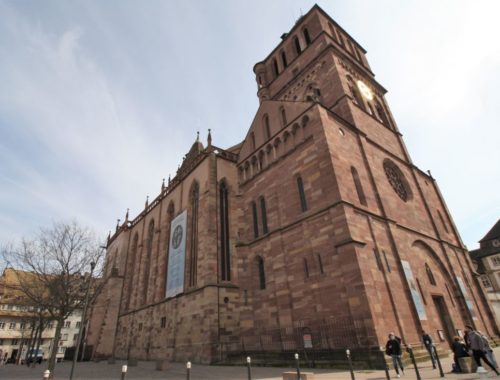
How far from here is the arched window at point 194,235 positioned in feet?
68.7

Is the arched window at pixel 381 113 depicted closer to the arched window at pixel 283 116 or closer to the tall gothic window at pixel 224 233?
the arched window at pixel 283 116

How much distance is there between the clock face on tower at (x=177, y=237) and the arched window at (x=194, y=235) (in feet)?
4.87

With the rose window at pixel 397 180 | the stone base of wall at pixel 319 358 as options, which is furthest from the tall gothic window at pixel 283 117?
the stone base of wall at pixel 319 358

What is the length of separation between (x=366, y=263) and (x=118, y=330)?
27.7m

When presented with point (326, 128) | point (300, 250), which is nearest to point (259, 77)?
point (326, 128)

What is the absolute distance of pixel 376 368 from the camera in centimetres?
1022

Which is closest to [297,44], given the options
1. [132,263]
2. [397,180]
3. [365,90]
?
[365,90]

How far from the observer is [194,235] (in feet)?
73.6

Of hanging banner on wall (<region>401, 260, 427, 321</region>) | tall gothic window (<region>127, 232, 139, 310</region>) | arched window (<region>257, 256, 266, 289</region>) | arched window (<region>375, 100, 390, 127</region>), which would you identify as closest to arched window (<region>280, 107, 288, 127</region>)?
arched window (<region>375, 100, 390, 127</region>)

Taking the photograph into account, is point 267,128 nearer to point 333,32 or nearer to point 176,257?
point 176,257

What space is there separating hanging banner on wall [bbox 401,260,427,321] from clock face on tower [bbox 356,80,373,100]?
14.6 meters

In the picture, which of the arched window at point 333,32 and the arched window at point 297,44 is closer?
the arched window at point 333,32

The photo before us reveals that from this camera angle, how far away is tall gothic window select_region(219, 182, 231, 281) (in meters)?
19.1

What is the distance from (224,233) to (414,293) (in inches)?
455
